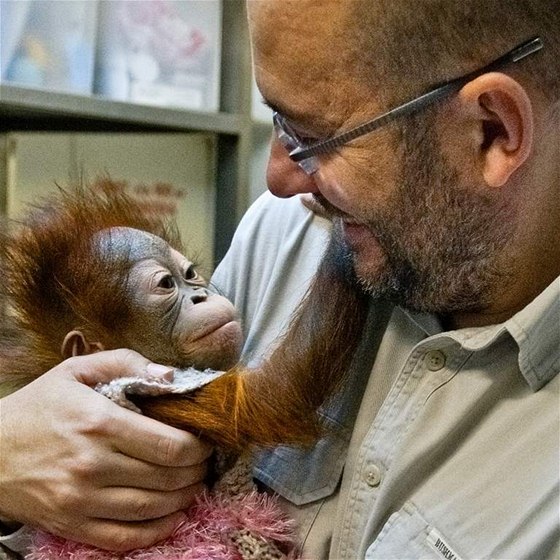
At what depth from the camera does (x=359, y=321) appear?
965mm

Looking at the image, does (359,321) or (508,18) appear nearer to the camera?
(508,18)

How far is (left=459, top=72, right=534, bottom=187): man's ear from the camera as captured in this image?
0.85 metres

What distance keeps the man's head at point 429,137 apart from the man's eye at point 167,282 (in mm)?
175

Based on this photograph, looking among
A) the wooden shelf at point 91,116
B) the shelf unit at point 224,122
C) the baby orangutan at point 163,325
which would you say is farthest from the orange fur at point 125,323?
the shelf unit at point 224,122

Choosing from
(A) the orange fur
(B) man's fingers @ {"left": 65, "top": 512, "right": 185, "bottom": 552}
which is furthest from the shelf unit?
(B) man's fingers @ {"left": 65, "top": 512, "right": 185, "bottom": 552}

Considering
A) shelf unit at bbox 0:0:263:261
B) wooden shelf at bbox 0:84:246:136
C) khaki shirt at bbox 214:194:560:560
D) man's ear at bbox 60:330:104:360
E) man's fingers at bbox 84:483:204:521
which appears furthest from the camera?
shelf unit at bbox 0:0:263:261

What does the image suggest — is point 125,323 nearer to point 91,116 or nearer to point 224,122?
point 91,116

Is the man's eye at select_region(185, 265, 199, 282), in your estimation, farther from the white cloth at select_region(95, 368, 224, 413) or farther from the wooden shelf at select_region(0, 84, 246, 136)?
the wooden shelf at select_region(0, 84, 246, 136)

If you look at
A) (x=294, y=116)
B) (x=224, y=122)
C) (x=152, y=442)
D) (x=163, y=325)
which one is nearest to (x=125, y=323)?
(x=163, y=325)

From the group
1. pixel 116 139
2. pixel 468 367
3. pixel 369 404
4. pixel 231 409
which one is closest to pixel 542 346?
pixel 468 367

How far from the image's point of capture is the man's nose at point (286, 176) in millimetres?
942

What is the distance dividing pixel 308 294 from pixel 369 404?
0.15 meters

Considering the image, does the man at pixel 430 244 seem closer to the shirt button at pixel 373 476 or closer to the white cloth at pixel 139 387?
the shirt button at pixel 373 476

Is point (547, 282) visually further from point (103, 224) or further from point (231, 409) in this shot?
point (103, 224)
